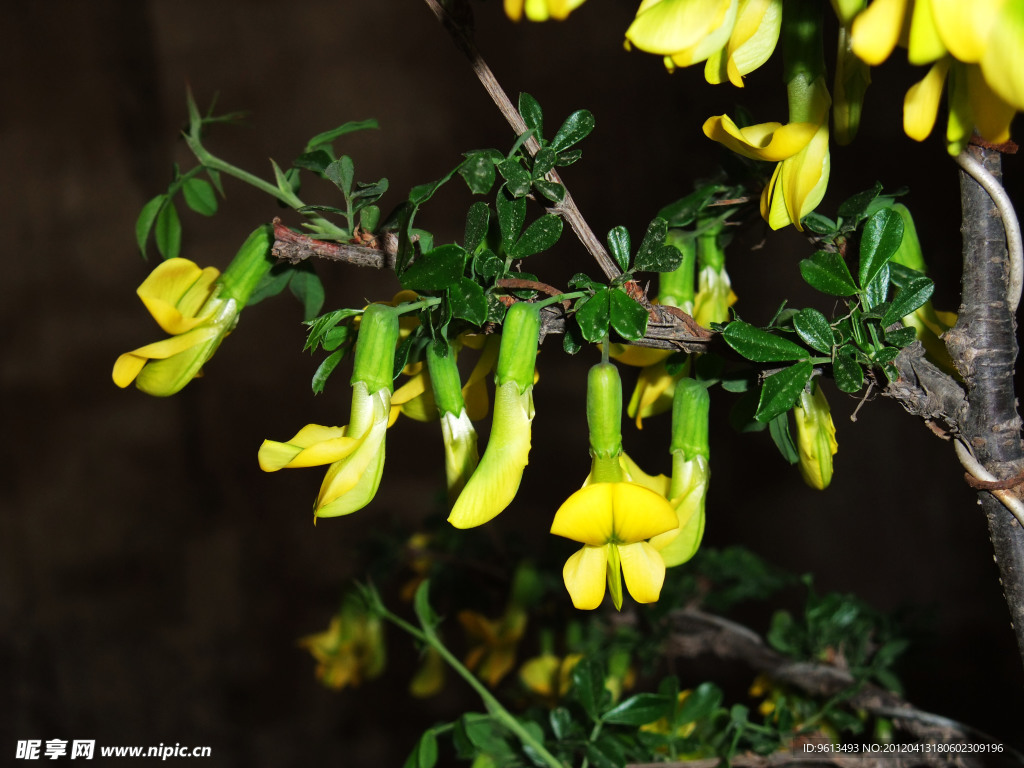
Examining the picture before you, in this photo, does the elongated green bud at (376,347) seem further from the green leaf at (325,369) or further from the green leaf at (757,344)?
the green leaf at (757,344)

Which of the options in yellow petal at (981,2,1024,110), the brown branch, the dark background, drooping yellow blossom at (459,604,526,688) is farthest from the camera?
the dark background

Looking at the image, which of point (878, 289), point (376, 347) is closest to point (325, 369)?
point (376, 347)

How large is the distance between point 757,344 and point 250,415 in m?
1.75

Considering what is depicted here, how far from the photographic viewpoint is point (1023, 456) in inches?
13.1

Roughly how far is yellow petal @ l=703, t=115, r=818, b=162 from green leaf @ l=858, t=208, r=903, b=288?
53 mm

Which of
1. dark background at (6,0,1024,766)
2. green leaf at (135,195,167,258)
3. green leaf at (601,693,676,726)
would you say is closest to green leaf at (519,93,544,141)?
green leaf at (135,195,167,258)

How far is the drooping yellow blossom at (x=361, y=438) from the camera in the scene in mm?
329

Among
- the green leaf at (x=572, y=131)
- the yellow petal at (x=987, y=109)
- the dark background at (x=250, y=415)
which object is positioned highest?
the green leaf at (x=572, y=131)

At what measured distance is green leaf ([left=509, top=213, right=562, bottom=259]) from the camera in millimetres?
334

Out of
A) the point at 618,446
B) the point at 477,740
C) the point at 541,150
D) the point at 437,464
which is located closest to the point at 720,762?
the point at 477,740

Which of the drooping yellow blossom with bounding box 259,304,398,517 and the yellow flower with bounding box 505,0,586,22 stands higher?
the yellow flower with bounding box 505,0,586,22

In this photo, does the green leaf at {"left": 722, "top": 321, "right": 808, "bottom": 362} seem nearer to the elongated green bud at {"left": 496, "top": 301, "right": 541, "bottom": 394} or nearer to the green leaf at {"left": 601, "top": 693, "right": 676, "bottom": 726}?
the elongated green bud at {"left": 496, "top": 301, "right": 541, "bottom": 394}

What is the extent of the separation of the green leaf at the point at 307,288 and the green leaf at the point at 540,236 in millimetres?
163

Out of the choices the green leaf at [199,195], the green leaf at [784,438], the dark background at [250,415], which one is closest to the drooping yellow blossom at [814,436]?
the green leaf at [784,438]
